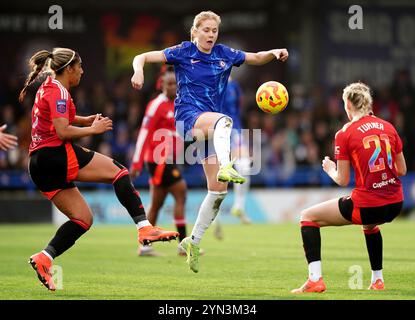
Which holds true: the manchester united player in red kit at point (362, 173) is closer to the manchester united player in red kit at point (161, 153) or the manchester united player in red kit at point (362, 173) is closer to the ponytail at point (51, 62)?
the ponytail at point (51, 62)

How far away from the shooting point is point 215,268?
35.2ft

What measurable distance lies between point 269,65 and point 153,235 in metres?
16.0

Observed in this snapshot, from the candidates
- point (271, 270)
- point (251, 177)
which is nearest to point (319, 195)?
point (251, 177)

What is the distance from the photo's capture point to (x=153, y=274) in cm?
1013

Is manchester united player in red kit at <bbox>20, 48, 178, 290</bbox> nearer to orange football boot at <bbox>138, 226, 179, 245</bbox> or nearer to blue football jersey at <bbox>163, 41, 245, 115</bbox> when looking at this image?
orange football boot at <bbox>138, 226, 179, 245</bbox>

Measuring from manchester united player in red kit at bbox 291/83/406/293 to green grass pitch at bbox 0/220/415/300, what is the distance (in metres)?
0.63

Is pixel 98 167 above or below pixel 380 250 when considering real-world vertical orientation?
above

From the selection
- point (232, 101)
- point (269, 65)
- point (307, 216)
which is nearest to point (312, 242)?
point (307, 216)

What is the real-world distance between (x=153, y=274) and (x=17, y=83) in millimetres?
12488

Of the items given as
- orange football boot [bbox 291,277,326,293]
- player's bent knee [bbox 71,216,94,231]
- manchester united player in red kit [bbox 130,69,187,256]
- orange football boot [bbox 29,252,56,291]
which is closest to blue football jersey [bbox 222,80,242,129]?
manchester united player in red kit [bbox 130,69,187,256]

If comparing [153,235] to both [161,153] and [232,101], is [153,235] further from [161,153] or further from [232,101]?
[232,101]

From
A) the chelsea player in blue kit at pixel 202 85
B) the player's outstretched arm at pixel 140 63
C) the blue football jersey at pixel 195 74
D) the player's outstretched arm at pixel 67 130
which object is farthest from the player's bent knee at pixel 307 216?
the player's outstretched arm at pixel 67 130
